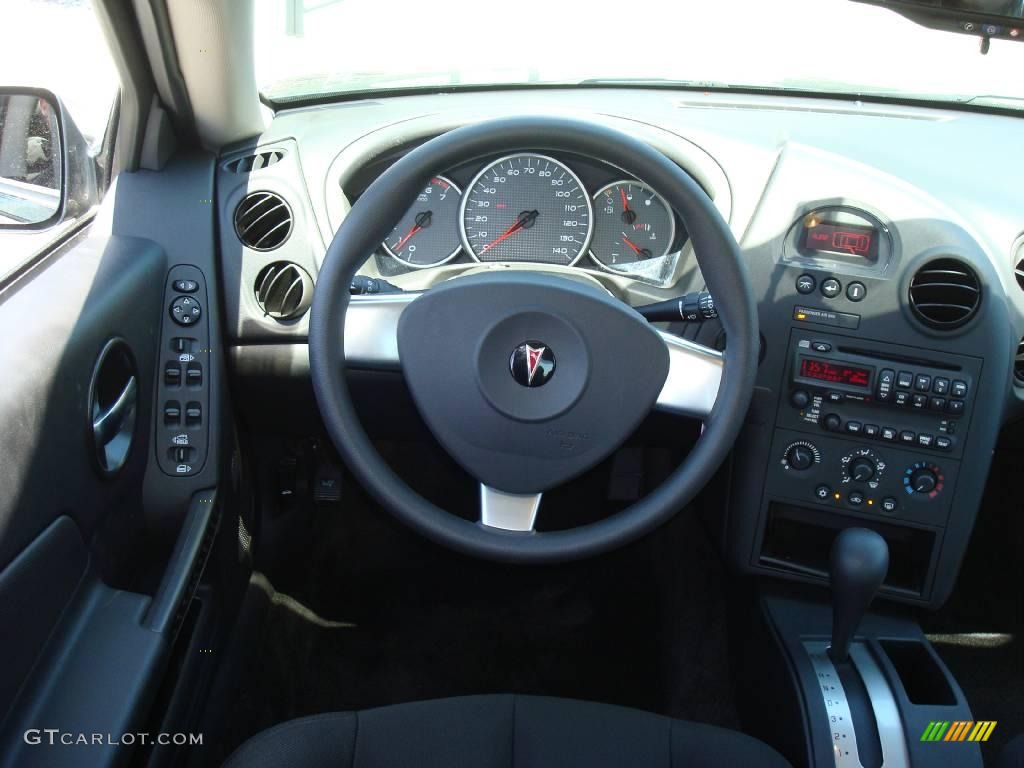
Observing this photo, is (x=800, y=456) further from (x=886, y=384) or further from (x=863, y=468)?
(x=886, y=384)

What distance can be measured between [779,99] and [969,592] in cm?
137

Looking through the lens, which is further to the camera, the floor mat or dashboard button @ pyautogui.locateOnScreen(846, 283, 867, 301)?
the floor mat

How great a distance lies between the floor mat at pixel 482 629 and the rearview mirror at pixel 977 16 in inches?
56.1

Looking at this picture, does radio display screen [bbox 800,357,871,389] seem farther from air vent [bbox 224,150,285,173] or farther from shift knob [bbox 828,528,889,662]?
air vent [bbox 224,150,285,173]

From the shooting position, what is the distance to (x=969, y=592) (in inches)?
95.8

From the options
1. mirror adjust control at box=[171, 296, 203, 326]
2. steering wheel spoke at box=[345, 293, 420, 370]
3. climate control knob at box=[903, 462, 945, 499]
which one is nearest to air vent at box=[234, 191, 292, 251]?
mirror adjust control at box=[171, 296, 203, 326]

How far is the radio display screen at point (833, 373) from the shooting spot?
1863 millimetres

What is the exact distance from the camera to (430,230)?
2.05m

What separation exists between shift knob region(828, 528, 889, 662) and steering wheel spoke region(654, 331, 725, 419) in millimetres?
428

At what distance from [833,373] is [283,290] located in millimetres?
1163

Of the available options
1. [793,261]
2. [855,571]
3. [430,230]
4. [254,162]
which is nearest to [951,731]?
[855,571]

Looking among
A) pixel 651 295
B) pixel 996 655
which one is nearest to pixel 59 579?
pixel 651 295

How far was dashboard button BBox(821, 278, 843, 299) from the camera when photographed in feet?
6.12

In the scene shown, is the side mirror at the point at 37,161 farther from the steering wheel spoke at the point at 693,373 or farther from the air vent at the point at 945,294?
the air vent at the point at 945,294
